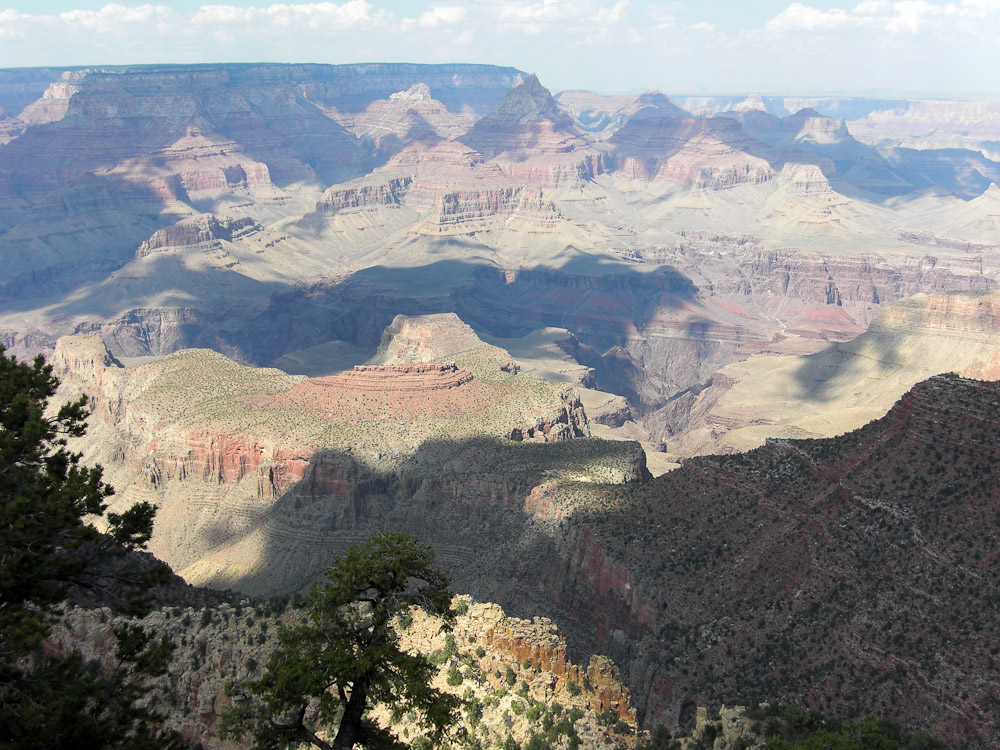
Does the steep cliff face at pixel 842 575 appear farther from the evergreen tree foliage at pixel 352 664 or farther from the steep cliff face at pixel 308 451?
the steep cliff face at pixel 308 451

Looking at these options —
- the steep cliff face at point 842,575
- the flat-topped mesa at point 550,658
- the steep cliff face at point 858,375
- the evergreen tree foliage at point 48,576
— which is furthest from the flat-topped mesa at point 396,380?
the evergreen tree foliage at point 48,576

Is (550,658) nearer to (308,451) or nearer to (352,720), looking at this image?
(352,720)

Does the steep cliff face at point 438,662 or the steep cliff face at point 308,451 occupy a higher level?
the steep cliff face at point 438,662

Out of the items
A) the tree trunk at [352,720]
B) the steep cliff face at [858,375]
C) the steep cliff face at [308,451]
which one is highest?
the tree trunk at [352,720]

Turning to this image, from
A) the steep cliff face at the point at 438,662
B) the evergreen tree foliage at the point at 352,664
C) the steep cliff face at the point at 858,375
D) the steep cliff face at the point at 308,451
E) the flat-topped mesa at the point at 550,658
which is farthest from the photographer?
the steep cliff face at the point at 858,375

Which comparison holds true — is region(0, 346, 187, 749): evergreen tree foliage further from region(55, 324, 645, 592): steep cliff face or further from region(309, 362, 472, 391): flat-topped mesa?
region(309, 362, 472, 391): flat-topped mesa

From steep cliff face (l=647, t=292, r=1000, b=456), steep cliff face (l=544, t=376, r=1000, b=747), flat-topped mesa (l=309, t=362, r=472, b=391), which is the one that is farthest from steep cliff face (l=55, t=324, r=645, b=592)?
steep cliff face (l=647, t=292, r=1000, b=456)

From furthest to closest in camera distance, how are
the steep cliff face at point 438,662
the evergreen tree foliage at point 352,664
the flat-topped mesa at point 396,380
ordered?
the flat-topped mesa at point 396,380, the steep cliff face at point 438,662, the evergreen tree foliage at point 352,664

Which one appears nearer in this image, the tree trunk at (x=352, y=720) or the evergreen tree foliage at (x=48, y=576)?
the evergreen tree foliage at (x=48, y=576)
